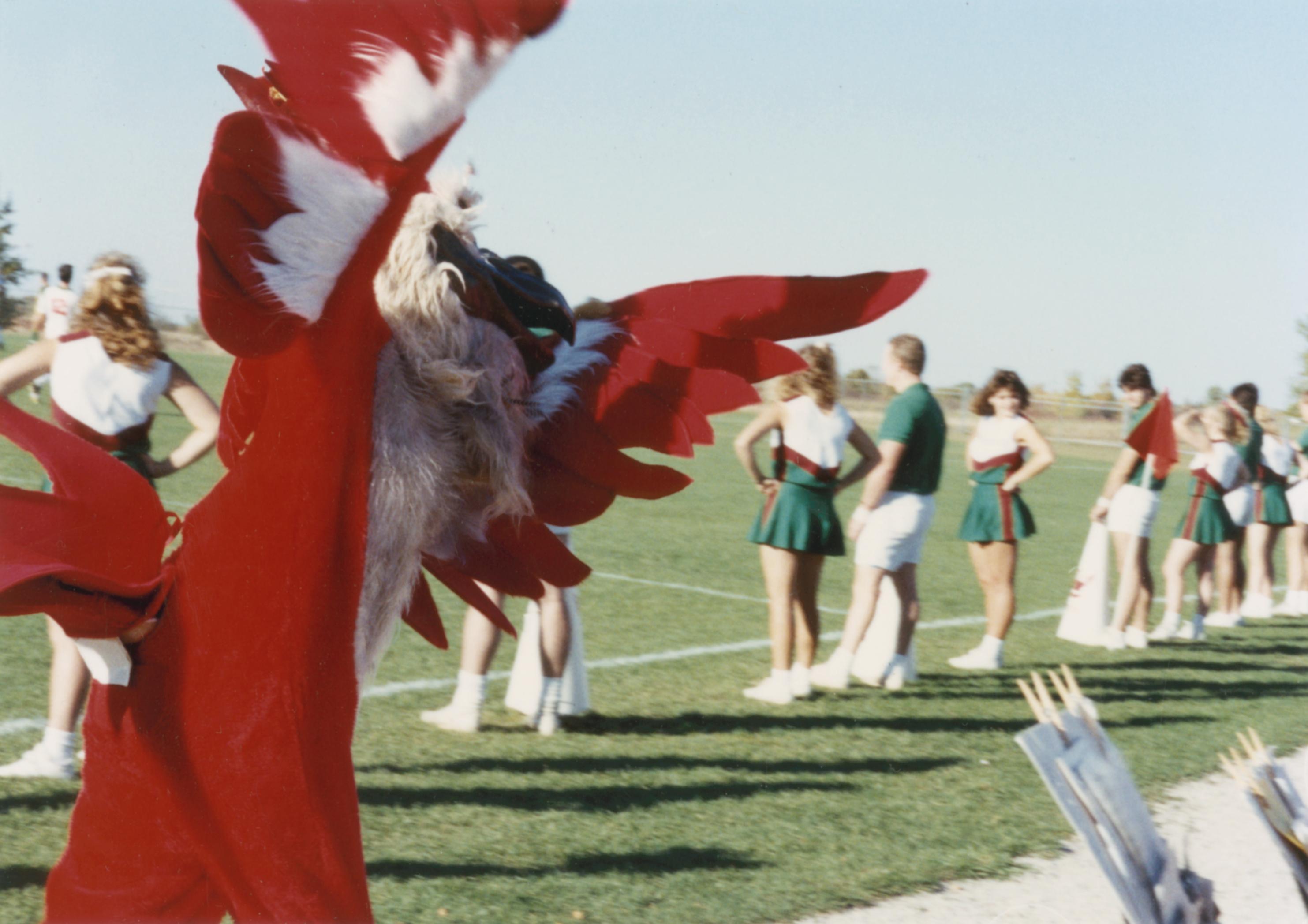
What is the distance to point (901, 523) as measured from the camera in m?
6.16

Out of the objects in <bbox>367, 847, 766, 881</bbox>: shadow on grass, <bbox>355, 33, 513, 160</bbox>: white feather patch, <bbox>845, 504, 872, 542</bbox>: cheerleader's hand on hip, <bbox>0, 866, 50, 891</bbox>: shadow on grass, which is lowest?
<bbox>367, 847, 766, 881</bbox>: shadow on grass

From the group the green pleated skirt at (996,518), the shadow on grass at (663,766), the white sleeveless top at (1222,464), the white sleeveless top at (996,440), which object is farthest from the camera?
the white sleeveless top at (1222,464)

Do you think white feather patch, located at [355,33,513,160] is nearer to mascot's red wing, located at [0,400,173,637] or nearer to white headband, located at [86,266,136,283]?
mascot's red wing, located at [0,400,173,637]

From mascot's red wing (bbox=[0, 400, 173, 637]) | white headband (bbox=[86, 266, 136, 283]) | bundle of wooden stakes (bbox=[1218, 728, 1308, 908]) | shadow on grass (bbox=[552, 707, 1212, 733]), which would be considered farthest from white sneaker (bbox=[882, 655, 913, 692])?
mascot's red wing (bbox=[0, 400, 173, 637])

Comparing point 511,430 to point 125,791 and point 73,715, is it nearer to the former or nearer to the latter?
point 125,791

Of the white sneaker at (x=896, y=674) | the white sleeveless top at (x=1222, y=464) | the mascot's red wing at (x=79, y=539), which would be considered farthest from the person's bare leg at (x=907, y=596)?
the mascot's red wing at (x=79, y=539)

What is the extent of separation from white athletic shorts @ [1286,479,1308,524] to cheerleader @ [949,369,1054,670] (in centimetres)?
420

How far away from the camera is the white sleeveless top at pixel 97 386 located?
12.6 feet

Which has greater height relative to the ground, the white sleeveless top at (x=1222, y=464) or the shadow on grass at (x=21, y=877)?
the white sleeveless top at (x=1222, y=464)

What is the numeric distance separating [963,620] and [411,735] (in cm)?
493

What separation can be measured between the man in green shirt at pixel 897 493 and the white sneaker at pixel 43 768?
12.0ft

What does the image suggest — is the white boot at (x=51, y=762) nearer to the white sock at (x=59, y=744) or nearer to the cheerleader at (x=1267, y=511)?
the white sock at (x=59, y=744)

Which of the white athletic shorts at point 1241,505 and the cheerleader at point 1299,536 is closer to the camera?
the white athletic shorts at point 1241,505

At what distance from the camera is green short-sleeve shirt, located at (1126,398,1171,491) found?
25.2ft
